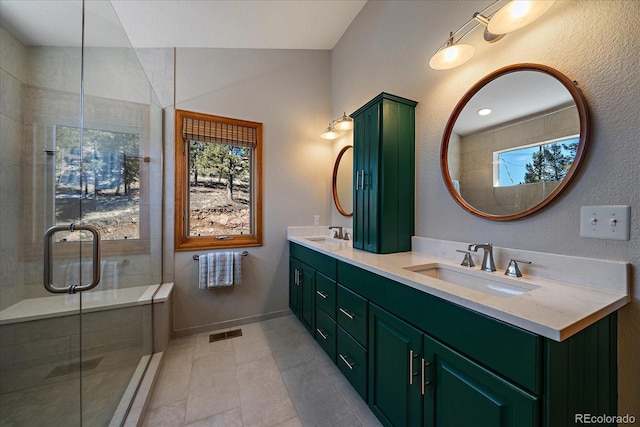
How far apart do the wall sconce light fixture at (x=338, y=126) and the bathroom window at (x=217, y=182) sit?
2.45ft

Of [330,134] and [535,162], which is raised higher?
[330,134]

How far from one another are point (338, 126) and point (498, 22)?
1455mm

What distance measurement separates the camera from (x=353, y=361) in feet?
4.75

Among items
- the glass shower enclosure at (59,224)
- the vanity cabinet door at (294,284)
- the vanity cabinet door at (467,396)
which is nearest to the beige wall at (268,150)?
the vanity cabinet door at (294,284)

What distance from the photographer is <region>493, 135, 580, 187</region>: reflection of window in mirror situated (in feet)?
3.22

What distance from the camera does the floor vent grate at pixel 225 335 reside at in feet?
7.04

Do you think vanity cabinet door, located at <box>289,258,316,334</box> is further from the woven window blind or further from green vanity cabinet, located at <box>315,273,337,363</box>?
the woven window blind

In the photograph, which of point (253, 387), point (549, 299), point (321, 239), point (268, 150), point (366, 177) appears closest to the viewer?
point (549, 299)

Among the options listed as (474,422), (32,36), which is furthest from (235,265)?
(474,422)

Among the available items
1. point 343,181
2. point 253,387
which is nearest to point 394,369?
point 253,387

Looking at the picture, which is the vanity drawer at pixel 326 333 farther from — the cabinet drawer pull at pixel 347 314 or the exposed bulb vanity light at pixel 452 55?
the exposed bulb vanity light at pixel 452 55

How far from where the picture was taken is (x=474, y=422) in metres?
0.77

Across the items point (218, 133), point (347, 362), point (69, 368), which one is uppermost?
point (218, 133)

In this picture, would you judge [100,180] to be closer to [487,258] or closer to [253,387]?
[253,387]
